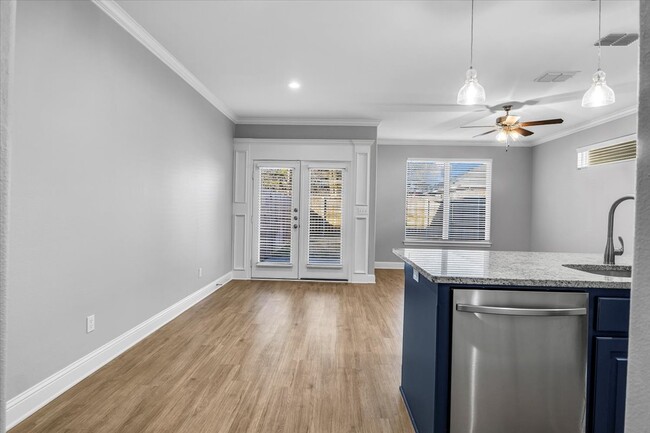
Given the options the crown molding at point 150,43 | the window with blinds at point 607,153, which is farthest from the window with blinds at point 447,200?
the crown molding at point 150,43

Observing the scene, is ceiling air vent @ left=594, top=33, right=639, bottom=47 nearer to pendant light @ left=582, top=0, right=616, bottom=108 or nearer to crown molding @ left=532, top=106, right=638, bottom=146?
pendant light @ left=582, top=0, right=616, bottom=108

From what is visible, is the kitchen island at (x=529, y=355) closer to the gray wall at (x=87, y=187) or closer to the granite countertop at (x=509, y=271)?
the granite countertop at (x=509, y=271)

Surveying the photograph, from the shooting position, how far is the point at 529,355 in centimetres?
162

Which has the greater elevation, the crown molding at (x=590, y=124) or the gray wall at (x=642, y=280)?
the crown molding at (x=590, y=124)

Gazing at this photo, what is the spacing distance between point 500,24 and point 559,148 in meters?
4.85

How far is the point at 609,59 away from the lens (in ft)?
12.1

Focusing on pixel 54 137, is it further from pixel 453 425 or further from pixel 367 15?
pixel 453 425

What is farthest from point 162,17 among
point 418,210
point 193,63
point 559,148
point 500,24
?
point 559,148

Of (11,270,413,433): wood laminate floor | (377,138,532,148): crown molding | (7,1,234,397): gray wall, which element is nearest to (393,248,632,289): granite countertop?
(11,270,413,433): wood laminate floor

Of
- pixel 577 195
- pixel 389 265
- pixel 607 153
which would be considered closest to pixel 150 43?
pixel 389 265

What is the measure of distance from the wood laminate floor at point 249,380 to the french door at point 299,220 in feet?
6.29

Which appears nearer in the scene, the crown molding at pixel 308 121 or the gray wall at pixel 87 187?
the gray wall at pixel 87 187

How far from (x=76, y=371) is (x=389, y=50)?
3.58m

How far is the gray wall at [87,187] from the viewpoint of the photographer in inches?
81.9
